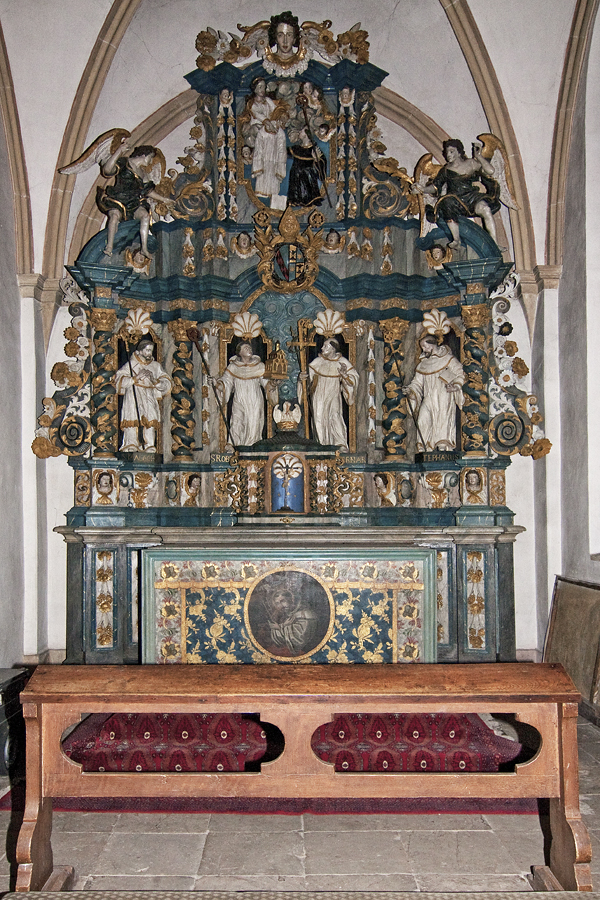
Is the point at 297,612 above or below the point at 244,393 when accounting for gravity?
below

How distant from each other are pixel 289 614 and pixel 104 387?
3.41 m

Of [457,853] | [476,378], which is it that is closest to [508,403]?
[476,378]

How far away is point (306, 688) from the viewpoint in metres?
4.12

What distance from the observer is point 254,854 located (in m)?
4.62

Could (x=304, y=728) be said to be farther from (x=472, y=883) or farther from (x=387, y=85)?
(x=387, y=85)

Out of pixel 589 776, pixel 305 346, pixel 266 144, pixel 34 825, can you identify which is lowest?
pixel 589 776

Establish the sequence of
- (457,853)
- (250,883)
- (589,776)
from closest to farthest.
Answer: (250,883) → (457,853) → (589,776)

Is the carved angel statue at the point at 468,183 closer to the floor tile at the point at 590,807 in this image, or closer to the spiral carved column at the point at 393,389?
the spiral carved column at the point at 393,389

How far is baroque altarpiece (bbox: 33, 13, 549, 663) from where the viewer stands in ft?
29.6

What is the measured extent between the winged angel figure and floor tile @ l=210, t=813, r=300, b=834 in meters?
7.94

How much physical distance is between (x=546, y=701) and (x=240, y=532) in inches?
173

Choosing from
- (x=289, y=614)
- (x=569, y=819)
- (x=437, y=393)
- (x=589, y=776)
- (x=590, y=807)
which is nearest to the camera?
(x=569, y=819)

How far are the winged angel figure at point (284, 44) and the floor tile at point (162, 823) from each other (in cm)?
789

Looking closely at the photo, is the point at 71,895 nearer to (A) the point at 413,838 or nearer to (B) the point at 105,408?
(A) the point at 413,838
